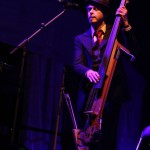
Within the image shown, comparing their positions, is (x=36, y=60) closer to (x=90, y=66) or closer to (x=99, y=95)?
(x=90, y=66)

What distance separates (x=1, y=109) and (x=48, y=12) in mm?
1438

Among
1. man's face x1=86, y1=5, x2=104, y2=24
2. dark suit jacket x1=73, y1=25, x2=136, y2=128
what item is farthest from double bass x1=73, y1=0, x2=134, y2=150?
man's face x1=86, y1=5, x2=104, y2=24

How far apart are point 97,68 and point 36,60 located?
162 centimetres

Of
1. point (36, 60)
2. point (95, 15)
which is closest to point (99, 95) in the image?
point (95, 15)

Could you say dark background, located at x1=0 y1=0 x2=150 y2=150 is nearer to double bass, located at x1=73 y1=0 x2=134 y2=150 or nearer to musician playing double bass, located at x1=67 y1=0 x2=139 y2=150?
musician playing double bass, located at x1=67 y1=0 x2=139 y2=150

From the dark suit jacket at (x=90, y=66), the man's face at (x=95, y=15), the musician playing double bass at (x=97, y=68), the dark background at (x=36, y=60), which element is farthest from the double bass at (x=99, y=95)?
the dark background at (x=36, y=60)

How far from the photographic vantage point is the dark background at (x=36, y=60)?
14.9 feet

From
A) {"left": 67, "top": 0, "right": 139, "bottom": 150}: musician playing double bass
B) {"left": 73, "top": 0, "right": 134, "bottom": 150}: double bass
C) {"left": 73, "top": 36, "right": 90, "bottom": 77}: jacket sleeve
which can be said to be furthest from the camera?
{"left": 73, "top": 36, "right": 90, "bottom": 77}: jacket sleeve

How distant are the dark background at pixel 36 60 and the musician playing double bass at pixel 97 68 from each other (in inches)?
38.2

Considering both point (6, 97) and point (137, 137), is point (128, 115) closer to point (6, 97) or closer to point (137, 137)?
point (137, 137)

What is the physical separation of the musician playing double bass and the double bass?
3cm

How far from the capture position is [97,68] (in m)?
3.38

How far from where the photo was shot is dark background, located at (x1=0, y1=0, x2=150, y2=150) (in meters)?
4.53

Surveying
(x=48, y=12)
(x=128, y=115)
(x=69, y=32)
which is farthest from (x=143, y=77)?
(x=48, y=12)
